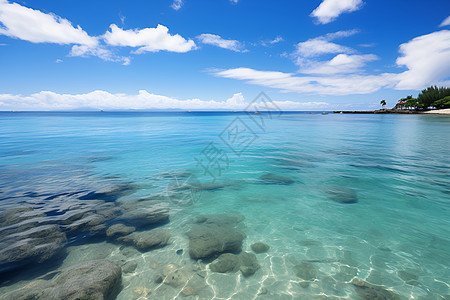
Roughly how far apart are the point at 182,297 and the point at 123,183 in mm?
9480

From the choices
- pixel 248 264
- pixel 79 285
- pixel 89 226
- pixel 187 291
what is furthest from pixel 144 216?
pixel 248 264

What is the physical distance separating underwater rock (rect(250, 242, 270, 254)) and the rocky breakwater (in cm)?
50

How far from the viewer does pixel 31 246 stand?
6.54m

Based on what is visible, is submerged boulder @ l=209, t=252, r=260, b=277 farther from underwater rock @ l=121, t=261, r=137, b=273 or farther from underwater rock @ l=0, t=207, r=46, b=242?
underwater rock @ l=0, t=207, r=46, b=242

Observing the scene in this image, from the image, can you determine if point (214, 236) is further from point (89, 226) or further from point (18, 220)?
Result: point (18, 220)

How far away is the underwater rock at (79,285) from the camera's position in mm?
4754

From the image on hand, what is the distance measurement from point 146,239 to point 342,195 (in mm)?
9952

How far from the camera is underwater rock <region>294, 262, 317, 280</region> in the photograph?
595cm

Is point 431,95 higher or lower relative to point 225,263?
higher

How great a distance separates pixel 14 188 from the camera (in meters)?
11.6

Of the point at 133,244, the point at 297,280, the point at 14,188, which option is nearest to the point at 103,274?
the point at 133,244

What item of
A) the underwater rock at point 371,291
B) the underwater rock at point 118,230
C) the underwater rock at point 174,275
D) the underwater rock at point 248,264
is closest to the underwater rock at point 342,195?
the underwater rock at point 371,291

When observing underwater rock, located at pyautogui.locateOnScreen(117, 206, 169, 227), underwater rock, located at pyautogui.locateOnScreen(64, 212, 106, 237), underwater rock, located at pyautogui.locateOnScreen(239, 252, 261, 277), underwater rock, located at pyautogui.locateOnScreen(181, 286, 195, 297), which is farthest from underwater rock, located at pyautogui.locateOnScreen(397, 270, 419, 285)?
underwater rock, located at pyautogui.locateOnScreen(64, 212, 106, 237)

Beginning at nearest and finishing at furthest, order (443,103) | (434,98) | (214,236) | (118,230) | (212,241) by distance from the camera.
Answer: (212,241)
(214,236)
(118,230)
(443,103)
(434,98)
